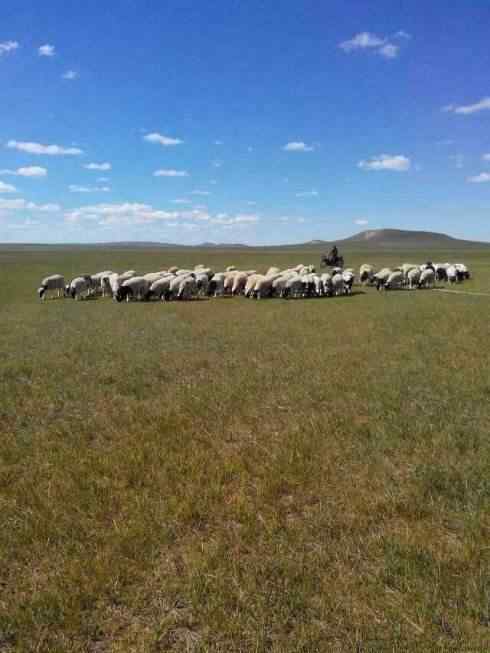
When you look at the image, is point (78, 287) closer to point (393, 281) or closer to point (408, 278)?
point (393, 281)

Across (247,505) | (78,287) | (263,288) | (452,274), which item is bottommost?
(247,505)

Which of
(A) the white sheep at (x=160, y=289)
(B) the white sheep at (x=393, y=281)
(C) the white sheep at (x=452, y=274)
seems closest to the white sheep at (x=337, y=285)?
(B) the white sheep at (x=393, y=281)

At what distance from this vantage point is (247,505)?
15.1 ft

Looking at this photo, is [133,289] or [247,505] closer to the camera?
[247,505]

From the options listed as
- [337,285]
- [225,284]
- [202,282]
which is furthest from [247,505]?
[225,284]

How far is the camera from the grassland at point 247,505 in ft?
10.6

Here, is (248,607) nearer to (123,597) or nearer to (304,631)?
(304,631)

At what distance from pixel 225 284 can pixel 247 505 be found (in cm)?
2411

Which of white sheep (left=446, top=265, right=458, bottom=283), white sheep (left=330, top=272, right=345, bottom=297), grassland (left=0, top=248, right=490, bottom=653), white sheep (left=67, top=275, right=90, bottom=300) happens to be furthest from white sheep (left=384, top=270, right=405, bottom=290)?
grassland (left=0, top=248, right=490, bottom=653)

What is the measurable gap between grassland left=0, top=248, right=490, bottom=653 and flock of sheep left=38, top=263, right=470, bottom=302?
15394mm

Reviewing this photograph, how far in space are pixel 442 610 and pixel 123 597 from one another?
2.31m

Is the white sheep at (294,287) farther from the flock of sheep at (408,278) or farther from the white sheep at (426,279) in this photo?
the white sheep at (426,279)

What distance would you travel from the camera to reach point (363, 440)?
240 inches

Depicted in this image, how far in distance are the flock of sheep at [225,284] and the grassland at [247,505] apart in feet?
50.5
